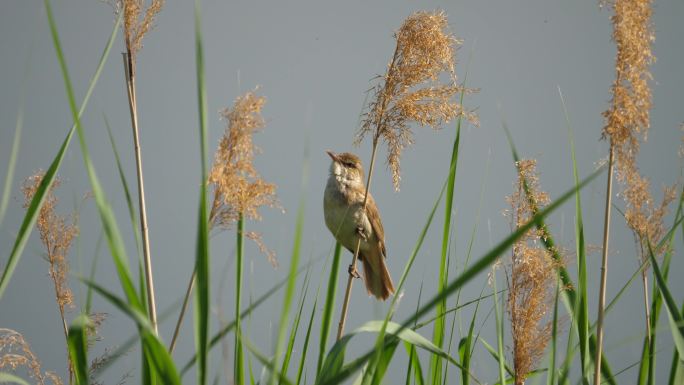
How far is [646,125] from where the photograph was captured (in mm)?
1454

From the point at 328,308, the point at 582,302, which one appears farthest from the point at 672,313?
the point at 328,308

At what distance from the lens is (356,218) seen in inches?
134

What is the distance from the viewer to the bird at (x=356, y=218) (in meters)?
3.44

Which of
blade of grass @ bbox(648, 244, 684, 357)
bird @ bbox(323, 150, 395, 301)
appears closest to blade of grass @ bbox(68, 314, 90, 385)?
blade of grass @ bbox(648, 244, 684, 357)

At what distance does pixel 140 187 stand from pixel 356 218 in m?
2.16

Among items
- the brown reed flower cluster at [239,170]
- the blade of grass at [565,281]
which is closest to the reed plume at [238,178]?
the brown reed flower cluster at [239,170]

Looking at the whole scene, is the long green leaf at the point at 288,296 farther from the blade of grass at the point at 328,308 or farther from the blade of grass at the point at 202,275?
the blade of grass at the point at 328,308

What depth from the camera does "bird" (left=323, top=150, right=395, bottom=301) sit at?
11.3 feet

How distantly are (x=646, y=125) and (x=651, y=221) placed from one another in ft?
1.47

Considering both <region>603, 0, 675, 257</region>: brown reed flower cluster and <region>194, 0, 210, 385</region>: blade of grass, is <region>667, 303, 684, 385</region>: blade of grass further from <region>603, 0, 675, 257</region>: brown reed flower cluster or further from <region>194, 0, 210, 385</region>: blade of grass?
<region>194, 0, 210, 385</region>: blade of grass

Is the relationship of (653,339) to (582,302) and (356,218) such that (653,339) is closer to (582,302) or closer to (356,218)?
(582,302)

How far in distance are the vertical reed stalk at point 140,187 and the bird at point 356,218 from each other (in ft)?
6.33

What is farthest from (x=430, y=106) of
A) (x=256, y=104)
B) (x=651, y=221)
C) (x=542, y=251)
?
(x=256, y=104)

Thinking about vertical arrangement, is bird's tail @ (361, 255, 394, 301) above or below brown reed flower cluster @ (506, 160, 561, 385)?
above
